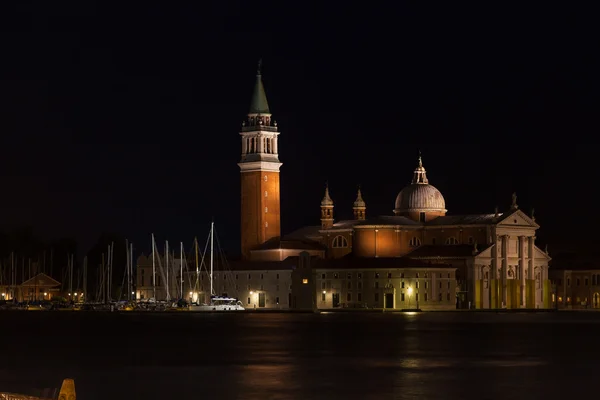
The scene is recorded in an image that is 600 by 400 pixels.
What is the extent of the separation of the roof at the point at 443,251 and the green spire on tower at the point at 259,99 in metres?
20.1

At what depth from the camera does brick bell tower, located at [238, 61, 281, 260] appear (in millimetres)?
143500

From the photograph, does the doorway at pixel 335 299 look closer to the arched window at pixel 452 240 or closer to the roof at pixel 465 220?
the arched window at pixel 452 240

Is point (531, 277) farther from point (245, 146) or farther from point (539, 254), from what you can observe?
point (245, 146)

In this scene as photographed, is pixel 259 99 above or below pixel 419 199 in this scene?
above

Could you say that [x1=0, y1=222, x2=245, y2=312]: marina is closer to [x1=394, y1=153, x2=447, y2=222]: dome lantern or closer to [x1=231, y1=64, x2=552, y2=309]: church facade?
[x1=231, y1=64, x2=552, y2=309]: church facade

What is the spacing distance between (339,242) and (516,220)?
1750 centimetres

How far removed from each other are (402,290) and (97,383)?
9425cm

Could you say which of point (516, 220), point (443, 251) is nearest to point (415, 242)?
point (443, 251)

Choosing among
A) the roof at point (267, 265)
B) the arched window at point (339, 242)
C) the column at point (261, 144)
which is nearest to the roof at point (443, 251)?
the arched window at point (339, 242)

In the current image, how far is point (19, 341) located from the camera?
2569 inches

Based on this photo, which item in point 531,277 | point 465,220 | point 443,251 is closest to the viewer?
point 443,251

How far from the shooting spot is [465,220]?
141000 mm

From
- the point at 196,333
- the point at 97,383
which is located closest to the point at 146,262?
the point at 196,333

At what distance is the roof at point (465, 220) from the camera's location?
458 ft
